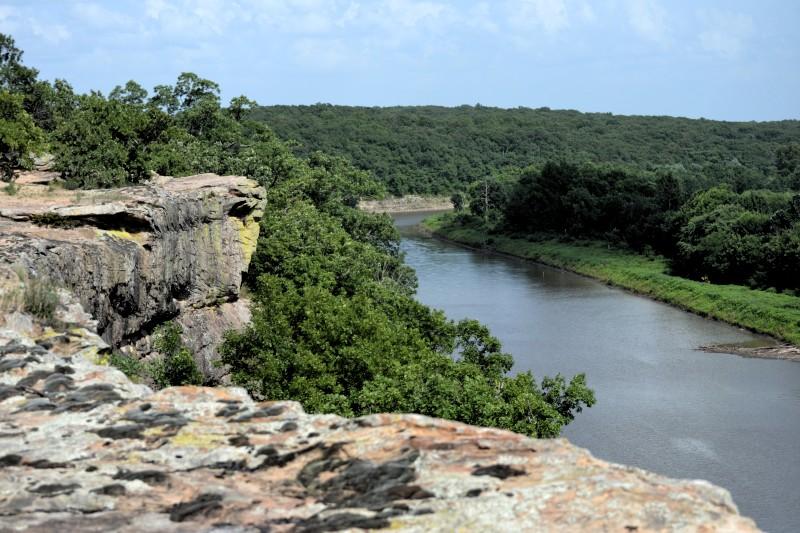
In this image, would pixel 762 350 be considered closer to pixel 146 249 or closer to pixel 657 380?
pixel 657 380

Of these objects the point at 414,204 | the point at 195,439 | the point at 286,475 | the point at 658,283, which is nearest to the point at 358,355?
the point at 195,439

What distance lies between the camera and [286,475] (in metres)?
9.40

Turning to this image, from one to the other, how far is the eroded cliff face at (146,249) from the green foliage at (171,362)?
0.39 meters

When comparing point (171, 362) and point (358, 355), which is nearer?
point (171, 362)

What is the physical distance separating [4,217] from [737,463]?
2425 cm

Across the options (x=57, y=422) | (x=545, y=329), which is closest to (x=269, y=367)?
(x=57, y=422)

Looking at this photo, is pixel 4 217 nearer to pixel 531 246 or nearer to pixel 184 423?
pixel 184 423

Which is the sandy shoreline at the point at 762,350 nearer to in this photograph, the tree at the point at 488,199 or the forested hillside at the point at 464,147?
the tree at the point at 488,199

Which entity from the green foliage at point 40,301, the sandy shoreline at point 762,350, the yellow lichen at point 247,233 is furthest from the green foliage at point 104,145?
the sandy shoreline at point 762,350

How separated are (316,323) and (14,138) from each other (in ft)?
39.6

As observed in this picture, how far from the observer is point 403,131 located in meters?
177

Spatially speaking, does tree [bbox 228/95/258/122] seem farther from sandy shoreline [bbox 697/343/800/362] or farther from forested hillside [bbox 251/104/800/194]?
forested hillside [bbox 251/104/800/194]

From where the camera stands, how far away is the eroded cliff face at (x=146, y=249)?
20.1 m

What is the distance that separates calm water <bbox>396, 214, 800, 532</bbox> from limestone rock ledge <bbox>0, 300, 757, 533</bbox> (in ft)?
68.0
